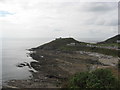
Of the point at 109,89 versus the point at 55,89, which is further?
the point at 55,89

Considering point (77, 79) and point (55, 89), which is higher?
point (77, 79)

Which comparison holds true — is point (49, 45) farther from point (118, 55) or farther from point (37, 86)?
point (37, 86)

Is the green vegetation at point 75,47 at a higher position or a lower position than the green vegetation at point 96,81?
higher

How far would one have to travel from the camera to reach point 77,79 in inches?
1008

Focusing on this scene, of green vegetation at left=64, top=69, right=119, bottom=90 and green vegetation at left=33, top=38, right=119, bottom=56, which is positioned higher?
green vegetation at left=33, top=38, right=119, bottom=56

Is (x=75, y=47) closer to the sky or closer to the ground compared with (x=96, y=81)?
closer to the sky

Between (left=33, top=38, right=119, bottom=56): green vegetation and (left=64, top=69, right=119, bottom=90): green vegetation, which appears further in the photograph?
(left=33, top=38, right=119, bottom=56): green vegetation

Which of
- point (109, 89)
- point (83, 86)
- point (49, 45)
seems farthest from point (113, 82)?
point (49, 45)

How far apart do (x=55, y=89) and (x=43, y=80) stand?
798cm

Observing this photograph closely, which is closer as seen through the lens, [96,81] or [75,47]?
[96,81]

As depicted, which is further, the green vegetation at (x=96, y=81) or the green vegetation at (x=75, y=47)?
the green vegetation at (x=75, y=47)

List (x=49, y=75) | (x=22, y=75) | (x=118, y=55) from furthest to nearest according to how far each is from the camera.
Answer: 1. (x=118, y=55)
2. (x=22, y=75)
3. (x=49, y=75)

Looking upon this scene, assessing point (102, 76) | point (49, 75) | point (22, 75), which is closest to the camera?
point (102, 76)

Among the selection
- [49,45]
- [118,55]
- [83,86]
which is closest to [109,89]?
[83,86]
